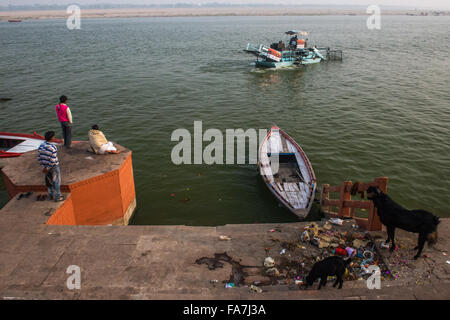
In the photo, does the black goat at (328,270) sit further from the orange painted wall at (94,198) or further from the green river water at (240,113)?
the orange painted wall at (94,198)

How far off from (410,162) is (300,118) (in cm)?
839

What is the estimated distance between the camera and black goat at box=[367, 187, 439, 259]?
6.38m

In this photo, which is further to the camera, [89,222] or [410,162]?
[410,162]

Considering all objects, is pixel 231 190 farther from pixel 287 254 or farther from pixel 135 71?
pixel 135 71

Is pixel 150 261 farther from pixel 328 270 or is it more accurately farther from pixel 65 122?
pixel 65 122

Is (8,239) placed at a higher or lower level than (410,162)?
higher

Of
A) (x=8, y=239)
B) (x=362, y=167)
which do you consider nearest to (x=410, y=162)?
(x=362, y=167)

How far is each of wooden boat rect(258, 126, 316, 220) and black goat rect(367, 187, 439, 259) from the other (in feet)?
13.3

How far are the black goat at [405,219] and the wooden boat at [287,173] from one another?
13.3 ft

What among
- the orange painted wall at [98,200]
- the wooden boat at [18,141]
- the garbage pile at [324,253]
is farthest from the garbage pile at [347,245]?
the wooden boat at [18,141]

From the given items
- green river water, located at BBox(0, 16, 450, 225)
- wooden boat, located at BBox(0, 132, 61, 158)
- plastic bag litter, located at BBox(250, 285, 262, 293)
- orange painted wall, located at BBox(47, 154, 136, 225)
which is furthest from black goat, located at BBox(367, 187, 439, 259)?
wooden boat, located at BBox(0, 132, 61, 158)

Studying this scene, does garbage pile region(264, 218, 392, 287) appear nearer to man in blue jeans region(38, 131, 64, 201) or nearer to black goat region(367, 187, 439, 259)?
black goat region(367, 187, 439, 259)

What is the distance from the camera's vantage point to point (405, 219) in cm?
657

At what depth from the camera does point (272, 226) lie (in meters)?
8.37
